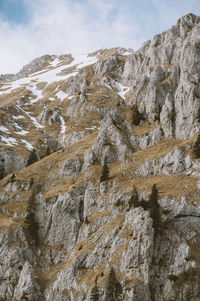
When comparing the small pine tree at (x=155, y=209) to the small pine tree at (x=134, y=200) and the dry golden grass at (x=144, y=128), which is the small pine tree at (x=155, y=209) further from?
the dry golden grass at (x=144, y=128)

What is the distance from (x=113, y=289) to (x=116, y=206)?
21945mm

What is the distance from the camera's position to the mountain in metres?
48.0

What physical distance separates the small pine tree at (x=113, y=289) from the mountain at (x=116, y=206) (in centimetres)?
17

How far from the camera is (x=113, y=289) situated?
44.7 meters

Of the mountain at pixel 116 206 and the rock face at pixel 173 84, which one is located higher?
the rock face at pixel 173 84

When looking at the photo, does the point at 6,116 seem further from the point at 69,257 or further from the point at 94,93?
the point at 69,257

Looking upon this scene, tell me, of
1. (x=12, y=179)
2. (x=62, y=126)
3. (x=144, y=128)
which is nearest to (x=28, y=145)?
(x=62, y=126)

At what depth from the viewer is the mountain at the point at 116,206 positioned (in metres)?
48.0

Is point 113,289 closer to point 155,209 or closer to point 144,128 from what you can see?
point 155,209

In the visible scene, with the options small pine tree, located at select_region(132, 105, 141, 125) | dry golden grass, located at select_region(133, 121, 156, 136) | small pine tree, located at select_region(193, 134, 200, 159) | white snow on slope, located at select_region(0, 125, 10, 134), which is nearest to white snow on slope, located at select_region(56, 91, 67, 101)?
white snow on slope, located at select_region(0, 125, 10, 134)

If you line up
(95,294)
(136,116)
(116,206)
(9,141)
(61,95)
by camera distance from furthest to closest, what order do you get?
(61,95) < (9,141) < (136,116) < (116,206) < (95,294)

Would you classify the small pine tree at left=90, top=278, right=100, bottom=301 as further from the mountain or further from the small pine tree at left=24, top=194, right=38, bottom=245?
the small pine tree at left=24, top=194, right=38, bottom=245

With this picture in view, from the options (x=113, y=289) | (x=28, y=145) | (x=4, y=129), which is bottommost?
(x=113, y=289)

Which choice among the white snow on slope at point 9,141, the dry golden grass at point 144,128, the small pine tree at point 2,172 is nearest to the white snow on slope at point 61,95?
the white snow on slope at point 9,141
